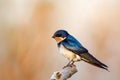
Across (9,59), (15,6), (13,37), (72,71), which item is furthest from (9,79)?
(72,71)

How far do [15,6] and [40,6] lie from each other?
0.15m

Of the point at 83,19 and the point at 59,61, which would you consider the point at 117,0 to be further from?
the point at 59,61

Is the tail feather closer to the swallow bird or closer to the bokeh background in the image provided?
the swallow bird

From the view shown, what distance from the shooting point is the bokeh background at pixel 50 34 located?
1.84m

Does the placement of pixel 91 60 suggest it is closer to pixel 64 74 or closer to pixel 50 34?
pixel 64 74

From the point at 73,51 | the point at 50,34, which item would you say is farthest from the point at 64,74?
the point at 50,34

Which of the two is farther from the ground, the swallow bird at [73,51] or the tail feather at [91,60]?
the swallow bird at [73,51]

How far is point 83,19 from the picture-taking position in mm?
1849

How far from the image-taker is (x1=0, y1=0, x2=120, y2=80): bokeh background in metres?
1.84

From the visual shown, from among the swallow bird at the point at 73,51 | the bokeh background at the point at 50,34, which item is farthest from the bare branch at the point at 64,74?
the bokeh background at the point at 50,34

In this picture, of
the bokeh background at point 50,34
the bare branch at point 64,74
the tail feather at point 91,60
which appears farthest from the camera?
the bokeh background at point 50,34

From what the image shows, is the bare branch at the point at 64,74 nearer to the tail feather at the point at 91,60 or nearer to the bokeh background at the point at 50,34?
the tail feather at the point at 91,60

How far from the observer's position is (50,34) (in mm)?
1881

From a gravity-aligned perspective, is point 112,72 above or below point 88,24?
below
